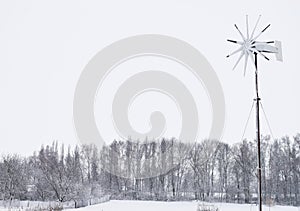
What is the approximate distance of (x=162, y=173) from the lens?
121ft

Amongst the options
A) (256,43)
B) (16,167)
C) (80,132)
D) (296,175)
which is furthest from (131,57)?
(296,175)

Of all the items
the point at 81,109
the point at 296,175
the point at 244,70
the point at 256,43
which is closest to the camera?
the point at 256,43

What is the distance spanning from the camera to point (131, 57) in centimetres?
2105

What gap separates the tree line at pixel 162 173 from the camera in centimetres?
2953

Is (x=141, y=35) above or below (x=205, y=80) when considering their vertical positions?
above

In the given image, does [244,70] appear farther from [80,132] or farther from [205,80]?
[80,132]

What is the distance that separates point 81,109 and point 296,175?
80.0ft

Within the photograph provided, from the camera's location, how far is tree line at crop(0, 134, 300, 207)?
2953cm

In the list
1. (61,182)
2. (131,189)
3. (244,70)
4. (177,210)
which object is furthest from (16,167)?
(244,70)

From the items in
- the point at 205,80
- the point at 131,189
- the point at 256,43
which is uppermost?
the point at 205,80

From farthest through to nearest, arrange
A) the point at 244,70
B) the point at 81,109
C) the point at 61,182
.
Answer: the point at 61,182, the point at 81,109, the point at 244,70

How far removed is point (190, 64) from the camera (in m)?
17.1

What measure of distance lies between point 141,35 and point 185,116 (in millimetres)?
6358

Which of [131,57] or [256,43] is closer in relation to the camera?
[256,43]
